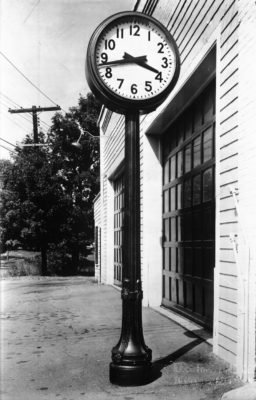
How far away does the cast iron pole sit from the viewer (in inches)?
155

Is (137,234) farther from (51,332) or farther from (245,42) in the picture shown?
(51,332)

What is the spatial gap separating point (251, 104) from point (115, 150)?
9.46 meters

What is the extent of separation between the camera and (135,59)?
415cm

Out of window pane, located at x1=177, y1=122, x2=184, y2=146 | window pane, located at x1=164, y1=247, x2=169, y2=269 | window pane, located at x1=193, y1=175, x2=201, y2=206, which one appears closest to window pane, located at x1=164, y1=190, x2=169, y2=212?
window pane, located at x1=164, y1=247, x2=169, y2=269

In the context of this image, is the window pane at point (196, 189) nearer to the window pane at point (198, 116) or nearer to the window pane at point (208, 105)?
the window pane at point (198, 116)

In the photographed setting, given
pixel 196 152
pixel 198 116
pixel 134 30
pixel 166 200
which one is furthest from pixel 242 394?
pixel 166 200

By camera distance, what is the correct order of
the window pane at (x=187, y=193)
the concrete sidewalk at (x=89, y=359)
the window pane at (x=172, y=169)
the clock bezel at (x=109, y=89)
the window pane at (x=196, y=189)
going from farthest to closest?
the window pane at (x=172, y=169) < the window pane at (x=187, y=193) < the window pane at (x=196, y=189) < the clock bezel at (x=109, y=89) < the concrete sidewalk at (x=89, y=359)

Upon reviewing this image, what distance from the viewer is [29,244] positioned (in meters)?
26.8

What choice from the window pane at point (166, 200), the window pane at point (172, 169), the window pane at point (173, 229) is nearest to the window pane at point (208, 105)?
the window pane at point (172, 169)

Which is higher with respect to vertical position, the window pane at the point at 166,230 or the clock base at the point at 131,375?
the window pane at the point at 166,230

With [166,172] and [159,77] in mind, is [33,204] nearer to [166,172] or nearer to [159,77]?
[166,172]

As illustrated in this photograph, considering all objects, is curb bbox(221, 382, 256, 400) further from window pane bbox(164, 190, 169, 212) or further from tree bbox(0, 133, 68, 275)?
tree bbox(0, 133, 68, 275)

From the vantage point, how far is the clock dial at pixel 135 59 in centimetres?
410

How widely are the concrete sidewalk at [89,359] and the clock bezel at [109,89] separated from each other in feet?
8.00
